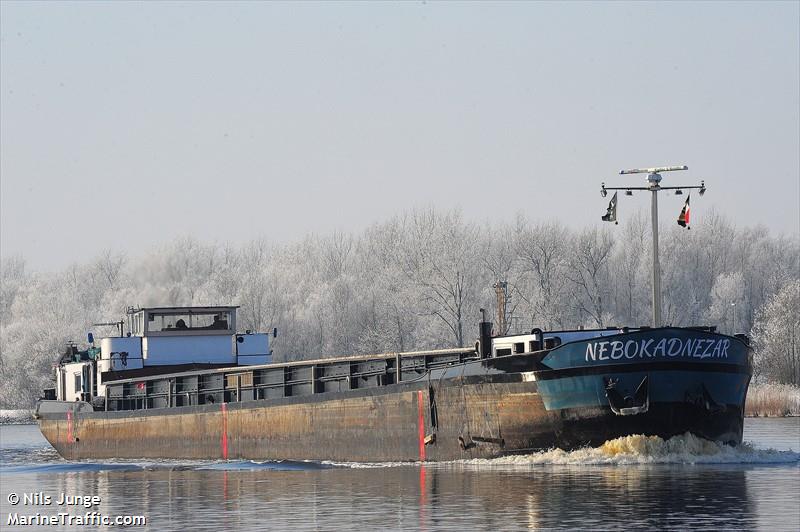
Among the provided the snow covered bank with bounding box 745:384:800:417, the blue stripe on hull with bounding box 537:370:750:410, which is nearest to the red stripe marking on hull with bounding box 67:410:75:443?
the blue stripe on hull with bounding box 537:370:750:410

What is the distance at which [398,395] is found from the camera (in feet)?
108

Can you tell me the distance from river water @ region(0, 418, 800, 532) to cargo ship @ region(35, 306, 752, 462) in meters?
0.61

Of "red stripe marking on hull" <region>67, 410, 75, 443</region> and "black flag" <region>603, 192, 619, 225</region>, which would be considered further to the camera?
"red stripe marking on hull" <region>67, 410, 75, 443</region>

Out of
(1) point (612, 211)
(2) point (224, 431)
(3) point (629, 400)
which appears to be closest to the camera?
(3) point (629, 400)

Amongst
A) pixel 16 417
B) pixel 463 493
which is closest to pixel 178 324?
pixel 463 493

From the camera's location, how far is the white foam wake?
92.3 ft

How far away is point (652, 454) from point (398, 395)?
22.8 ft

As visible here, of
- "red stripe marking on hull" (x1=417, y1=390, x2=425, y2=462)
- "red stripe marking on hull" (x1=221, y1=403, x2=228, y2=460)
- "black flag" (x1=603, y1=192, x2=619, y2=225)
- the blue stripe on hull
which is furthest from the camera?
"red stripe marking on hull" (x1=221, y1=403, x2=228, y2=460)

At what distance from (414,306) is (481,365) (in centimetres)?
5752

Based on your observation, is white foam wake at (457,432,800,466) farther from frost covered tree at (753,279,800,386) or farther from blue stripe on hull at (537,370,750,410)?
frost covered tree at (753,279,800,386)

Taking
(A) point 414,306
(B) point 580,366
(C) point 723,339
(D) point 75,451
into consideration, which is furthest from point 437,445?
(A) point 414,306

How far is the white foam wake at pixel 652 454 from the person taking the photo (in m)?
28.1

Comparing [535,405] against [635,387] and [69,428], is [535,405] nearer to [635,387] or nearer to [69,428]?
[635,387]

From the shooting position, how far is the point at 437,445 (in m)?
31.4
